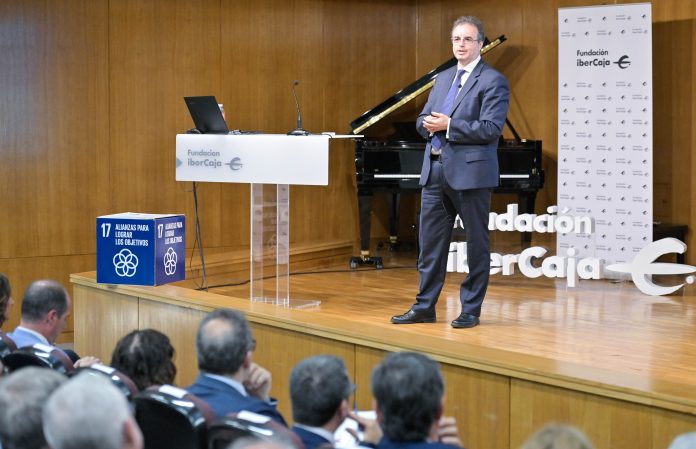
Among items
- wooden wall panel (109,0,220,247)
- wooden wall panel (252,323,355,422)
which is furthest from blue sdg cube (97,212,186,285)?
wooden wall panel (109,0,220,247)

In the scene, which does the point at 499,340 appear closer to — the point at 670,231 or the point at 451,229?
the point at 451,229

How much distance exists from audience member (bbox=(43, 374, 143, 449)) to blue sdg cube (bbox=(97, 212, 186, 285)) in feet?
11.9

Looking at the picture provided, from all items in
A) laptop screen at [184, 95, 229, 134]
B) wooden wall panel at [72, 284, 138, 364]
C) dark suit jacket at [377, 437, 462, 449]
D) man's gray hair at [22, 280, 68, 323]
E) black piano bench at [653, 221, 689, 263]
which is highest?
laptop screen at [184, 95, 229, 134]

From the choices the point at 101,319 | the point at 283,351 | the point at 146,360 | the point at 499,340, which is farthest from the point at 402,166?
the point at 146,360

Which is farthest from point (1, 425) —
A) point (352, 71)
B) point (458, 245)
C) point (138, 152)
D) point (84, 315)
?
point (352, 71)

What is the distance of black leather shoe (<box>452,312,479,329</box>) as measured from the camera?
5.31 metres

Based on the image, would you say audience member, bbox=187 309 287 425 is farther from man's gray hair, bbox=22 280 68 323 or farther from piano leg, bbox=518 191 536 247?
piano leg, bbox=518 191 536 247

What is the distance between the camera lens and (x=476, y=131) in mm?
5004

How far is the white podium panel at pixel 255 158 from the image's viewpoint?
18.2ft

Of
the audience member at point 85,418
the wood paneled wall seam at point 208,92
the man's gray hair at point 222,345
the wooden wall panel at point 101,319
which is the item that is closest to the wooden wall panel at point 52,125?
the wood paneled wall seam at point 208,92

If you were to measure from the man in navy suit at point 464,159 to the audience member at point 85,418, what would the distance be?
335 cm

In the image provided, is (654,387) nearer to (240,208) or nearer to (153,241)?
(153,241)

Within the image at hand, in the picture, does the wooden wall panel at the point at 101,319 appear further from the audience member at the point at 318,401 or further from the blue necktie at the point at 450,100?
the audience member at the point at 318,401

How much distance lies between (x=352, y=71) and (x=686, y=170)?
3289 millimetres
